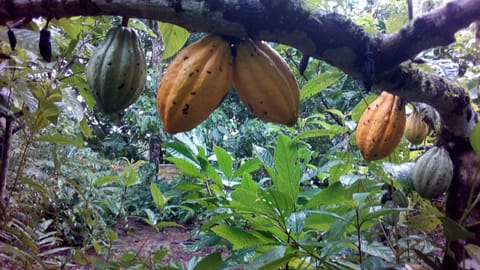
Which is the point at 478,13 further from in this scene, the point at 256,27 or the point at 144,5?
the point at 144,5

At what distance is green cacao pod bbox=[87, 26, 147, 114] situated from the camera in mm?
655

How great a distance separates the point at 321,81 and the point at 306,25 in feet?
1.23

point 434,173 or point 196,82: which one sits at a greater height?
point 196,82

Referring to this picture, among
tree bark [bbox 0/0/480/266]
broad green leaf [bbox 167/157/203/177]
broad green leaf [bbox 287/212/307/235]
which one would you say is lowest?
broad green leaf [bbox 167/157/203/177]

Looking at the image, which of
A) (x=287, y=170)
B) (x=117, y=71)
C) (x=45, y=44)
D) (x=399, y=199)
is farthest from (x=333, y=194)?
(x=45, y=44)

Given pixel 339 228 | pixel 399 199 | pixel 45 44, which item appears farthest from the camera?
pixel 399 199

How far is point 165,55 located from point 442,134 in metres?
0.80

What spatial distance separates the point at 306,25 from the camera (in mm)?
630

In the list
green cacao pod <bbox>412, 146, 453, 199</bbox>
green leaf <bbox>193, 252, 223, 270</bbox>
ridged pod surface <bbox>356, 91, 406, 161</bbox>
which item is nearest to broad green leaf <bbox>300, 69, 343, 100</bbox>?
ridged pod surface <bbox>356, 91, 406, 161</bbox>

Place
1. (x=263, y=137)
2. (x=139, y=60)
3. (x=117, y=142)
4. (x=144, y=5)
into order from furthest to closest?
(x=117, y=142) → (x=263, y=137) → (x=139, y=60) → (x=144, y=5)

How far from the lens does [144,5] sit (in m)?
0.57

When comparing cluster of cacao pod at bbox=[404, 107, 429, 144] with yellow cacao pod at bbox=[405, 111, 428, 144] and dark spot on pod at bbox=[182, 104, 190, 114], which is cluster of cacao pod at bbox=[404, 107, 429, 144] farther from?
dark spot on pod at bbox=[182, 104, 190, 114]

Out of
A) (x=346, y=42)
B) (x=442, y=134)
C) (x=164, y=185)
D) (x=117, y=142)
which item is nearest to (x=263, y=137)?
(x=164, y=185)

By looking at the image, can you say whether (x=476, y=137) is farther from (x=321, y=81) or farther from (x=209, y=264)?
(x=209, y=264)
